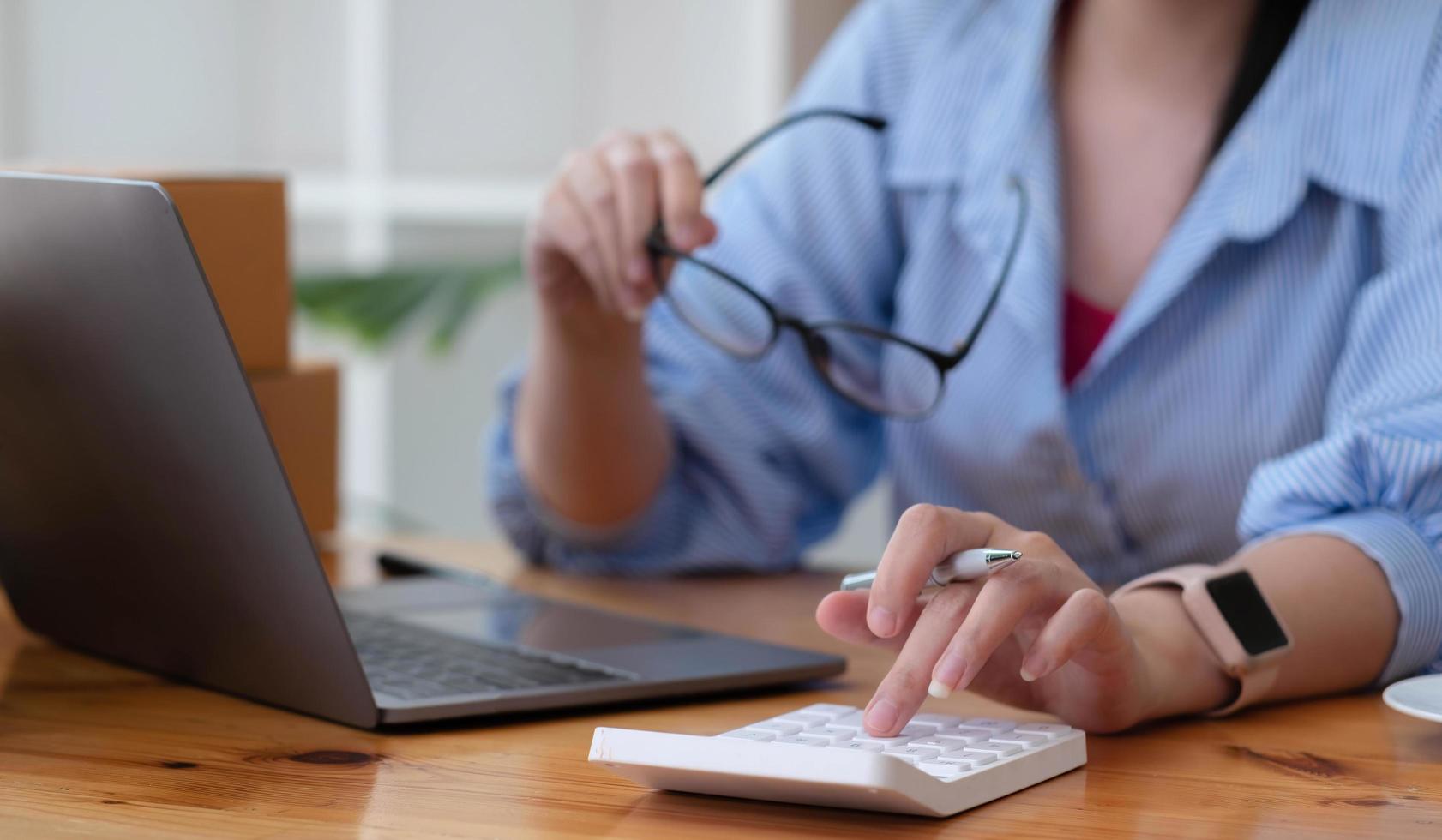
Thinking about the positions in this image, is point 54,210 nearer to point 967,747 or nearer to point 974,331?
point 967,747

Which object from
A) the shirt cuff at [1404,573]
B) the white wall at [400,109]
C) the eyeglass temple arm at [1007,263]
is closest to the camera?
the shirt cuff at [1404,573]

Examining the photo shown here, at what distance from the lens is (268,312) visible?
0.96 m

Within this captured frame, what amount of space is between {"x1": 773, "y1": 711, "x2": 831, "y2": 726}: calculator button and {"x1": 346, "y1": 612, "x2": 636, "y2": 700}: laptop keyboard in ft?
0.32

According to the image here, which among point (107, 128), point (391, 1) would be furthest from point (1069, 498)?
point (107, 128)

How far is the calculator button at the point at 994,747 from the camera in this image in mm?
491

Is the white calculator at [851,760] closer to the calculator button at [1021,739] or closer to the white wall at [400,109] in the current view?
the calculator button at [1021,739]

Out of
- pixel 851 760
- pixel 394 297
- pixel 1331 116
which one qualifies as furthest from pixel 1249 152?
pixel 394 297

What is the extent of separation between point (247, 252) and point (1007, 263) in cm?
46

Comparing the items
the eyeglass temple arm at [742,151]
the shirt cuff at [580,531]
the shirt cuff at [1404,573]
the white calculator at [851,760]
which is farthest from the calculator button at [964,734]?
the shirt cuff at [580,531]

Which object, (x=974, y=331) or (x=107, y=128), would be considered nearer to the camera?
(x=974, y=331)

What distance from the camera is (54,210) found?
51cm

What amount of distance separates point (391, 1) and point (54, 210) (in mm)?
1986

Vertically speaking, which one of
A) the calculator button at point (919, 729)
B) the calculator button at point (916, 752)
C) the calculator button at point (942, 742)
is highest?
the calculator button at point (916, 752)

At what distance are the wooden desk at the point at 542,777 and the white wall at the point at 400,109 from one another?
5.85 feet
